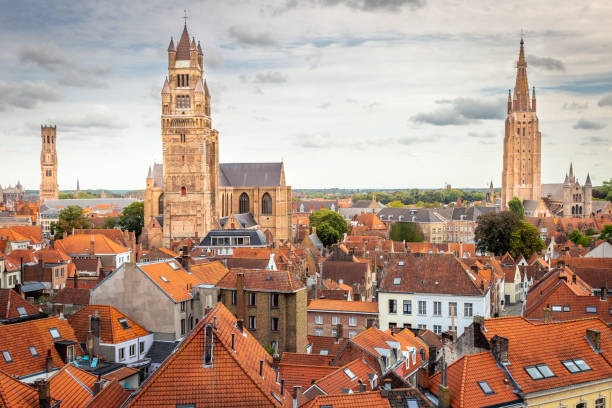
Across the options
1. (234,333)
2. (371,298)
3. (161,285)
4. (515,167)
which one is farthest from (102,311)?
(515,167)

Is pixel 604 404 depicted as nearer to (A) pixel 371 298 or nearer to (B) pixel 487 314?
(B) pixel 487 314

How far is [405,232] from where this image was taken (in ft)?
483

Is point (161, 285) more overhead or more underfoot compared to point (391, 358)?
more overhead

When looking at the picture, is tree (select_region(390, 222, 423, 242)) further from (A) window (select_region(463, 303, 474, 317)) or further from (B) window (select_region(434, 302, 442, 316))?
(A) window (select_region(463, 303, 474, 317))

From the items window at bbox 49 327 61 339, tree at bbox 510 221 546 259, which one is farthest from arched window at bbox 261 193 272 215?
window at bbox 49 327 61 339

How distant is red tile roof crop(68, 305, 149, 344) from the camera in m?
38.5

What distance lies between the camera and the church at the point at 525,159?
189 m

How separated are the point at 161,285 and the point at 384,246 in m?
69.1

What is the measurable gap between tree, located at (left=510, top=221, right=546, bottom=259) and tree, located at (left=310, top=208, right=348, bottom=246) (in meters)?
39.9

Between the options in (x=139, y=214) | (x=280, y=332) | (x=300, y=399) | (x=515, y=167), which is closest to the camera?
(x=300, y=399)

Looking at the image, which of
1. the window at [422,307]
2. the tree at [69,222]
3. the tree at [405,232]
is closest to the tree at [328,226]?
the tree at [405,232]

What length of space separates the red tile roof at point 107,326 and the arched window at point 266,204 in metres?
85.4

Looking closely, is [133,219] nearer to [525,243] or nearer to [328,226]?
[328,226]

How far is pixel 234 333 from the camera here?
2436cm
